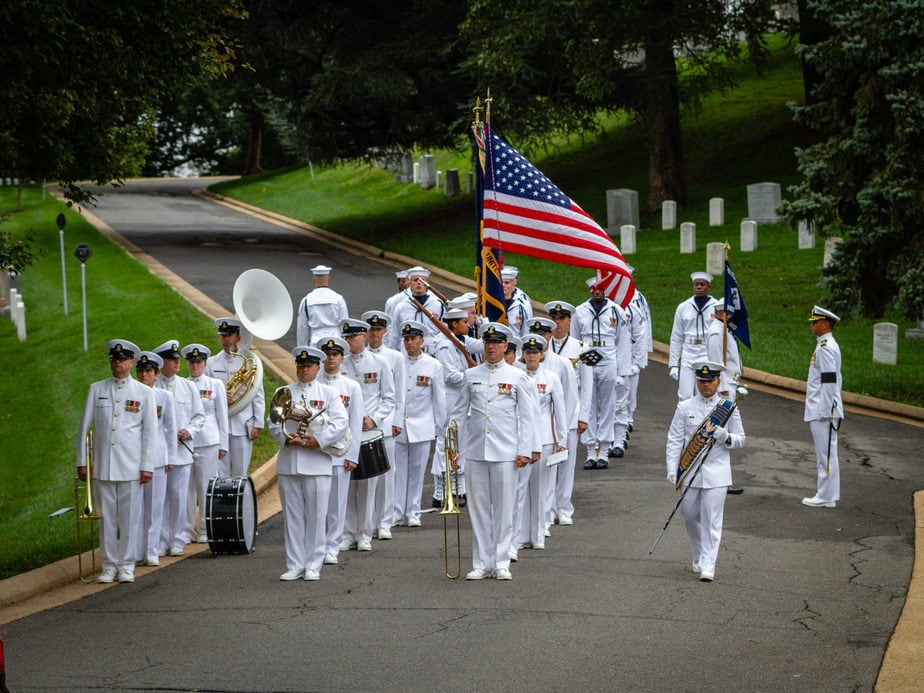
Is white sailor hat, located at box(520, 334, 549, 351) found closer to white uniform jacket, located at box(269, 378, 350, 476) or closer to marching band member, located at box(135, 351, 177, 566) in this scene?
white uniform jacket, located at box(269, 378, 350, 476)

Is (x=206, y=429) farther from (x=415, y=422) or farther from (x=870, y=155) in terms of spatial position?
(x=870, y=155)

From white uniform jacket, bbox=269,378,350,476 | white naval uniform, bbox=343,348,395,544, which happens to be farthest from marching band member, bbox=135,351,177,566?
white naval uniform, bbox=343,348,395,544

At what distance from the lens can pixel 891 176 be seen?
67.3 ft

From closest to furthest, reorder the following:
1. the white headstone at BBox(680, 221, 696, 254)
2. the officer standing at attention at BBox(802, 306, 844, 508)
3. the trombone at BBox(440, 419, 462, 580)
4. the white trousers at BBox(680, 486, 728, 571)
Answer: the trombone at BBox(440, 419, 462, 580) → the white trousers at BBox(680, 486, 728, 571) → the officer standing at attention at BBox(802, 306, 844, 508) → the white headstone at BBox(680, 221, 696, 254)

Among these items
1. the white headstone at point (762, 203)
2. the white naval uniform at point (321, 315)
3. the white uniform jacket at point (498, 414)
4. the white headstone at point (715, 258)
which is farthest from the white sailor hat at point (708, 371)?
the white headstone at point (762, 203)

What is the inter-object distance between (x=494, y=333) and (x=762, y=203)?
2392cm

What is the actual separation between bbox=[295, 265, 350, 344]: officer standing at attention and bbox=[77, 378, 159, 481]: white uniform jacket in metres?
4.65

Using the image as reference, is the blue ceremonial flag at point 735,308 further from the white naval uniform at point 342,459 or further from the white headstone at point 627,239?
the white headstone at point 627,239

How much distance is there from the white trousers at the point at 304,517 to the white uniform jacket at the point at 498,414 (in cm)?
129

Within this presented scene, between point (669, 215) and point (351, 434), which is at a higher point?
point (669, 215)

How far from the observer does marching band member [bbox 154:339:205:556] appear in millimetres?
13227

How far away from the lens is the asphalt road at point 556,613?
8.62 m

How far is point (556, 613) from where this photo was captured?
10.0 metres

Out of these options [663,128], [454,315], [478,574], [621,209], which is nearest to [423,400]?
[454,315]
